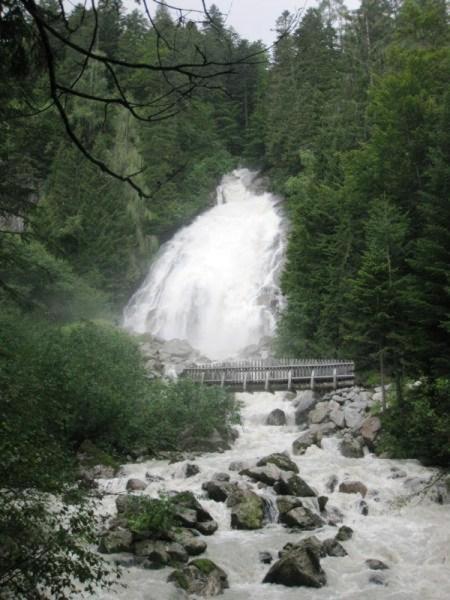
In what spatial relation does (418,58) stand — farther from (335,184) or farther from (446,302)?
(446,302)

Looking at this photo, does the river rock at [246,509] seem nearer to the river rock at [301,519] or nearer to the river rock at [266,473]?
the river rock at [301,519]

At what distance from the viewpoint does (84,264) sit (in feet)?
109

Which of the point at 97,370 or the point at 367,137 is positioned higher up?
the point at 367,137

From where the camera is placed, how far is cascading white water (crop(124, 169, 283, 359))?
30672 mm

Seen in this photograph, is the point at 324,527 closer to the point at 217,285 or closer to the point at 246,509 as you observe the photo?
the point at 246,509

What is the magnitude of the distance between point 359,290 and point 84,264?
21842mm

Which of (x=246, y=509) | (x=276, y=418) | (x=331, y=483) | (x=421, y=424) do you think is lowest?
(x=246, y=509)

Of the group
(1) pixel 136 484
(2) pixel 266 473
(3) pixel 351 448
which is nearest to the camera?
(1) pixel 136 484

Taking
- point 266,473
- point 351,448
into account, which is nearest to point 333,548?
point 266,473

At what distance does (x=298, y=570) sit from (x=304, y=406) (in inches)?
428

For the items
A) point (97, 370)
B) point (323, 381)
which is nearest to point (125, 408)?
point (97, 370)

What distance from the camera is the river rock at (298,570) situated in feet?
25.5

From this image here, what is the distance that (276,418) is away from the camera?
60.3 feet

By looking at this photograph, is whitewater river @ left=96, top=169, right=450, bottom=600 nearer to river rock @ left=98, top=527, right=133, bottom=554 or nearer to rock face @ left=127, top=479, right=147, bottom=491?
rock face @ left=127, top=479, right=147, bottom=491
